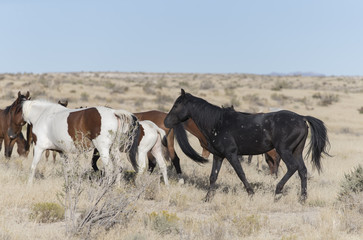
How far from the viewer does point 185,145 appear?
917 cm

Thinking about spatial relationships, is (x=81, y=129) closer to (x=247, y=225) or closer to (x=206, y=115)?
(x=206, y=115)

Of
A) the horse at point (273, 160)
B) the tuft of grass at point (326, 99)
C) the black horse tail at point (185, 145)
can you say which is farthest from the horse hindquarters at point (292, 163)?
the tuft of grass at point (326, 99)

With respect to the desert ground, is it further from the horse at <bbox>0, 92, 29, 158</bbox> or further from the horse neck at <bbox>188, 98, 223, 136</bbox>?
A: the horse neck at <bbox>188, 98, 223, 136</bbox>

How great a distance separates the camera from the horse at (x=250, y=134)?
8.27m

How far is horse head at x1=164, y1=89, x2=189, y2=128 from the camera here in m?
8.56

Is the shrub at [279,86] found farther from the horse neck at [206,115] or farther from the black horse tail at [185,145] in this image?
the horse neck at [206,115]

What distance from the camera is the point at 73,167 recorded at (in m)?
5.64

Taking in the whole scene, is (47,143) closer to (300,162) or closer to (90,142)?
(90,142)

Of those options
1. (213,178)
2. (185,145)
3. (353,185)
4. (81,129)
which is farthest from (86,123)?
(353,185)

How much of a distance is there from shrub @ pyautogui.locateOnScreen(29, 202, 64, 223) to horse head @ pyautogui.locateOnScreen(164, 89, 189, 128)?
2831 mm

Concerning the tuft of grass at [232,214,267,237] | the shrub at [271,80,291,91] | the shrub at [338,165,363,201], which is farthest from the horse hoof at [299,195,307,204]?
the shrub at [271,80,291,91]

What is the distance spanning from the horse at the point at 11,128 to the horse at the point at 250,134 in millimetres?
3902

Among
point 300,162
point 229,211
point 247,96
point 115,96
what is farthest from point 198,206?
point 247,96

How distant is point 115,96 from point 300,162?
3024 cm
